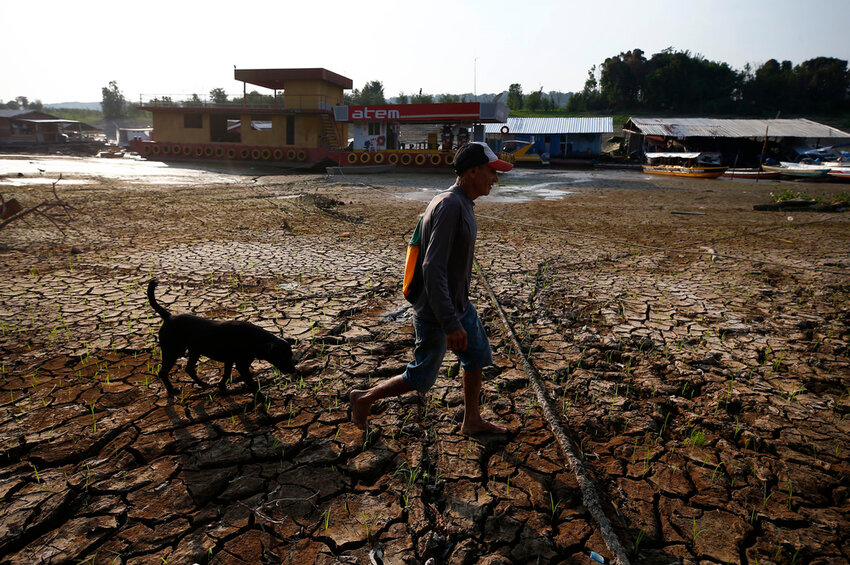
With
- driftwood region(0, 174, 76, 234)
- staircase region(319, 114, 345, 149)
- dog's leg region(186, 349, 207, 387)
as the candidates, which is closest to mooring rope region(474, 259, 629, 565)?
dog's leg region(186, 349, 207, 387)

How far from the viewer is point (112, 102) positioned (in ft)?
233

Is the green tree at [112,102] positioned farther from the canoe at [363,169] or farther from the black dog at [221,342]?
the black dog at [221,342]

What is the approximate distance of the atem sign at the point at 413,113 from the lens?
23.1m

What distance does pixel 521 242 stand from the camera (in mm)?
8273

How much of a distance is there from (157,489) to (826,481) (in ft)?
11.5

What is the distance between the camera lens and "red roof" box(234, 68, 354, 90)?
26312 millimetres

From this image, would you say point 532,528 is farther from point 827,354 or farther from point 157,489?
point 827,354

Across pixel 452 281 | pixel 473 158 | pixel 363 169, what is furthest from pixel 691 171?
pixel 452 281

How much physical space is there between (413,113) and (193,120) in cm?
1514

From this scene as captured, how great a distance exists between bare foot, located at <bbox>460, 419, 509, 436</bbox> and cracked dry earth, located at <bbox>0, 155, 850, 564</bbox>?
6 centimetres

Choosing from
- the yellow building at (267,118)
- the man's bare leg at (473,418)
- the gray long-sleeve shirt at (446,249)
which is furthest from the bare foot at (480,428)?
the yellow building at (267,118)

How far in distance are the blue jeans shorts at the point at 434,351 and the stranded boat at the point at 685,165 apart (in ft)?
85.0

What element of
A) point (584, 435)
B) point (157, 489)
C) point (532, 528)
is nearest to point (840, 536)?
point (584, 435)

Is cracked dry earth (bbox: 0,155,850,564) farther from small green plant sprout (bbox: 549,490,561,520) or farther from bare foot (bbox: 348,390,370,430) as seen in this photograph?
bare foot (bbox: 348,390,370,430)
